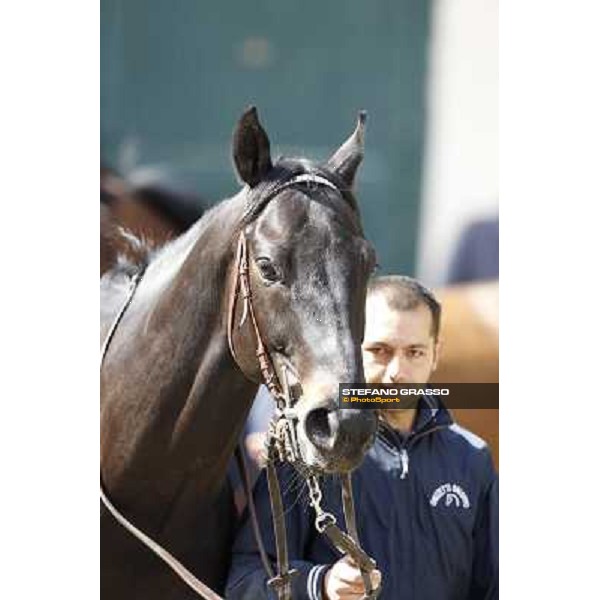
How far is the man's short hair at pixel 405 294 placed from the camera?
6.17 feet

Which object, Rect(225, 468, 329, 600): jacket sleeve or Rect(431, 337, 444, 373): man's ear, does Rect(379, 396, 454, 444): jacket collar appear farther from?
Rect(225, 468, 329, 600): jacket sleeve

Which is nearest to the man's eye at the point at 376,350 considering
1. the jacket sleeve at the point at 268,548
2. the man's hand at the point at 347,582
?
the jacket sleeve at the point at 268,548

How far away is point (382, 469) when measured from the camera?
6.07 ft

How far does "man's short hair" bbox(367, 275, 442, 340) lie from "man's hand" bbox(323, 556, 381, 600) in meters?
0.45

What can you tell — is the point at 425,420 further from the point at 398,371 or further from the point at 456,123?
the point at 456,123

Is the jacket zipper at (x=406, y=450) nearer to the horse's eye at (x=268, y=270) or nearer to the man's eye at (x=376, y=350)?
the man's eye at (x=376, y=350)

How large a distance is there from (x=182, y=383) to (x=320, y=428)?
0.29 m

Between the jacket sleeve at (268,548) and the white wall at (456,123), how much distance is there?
1.61 ft

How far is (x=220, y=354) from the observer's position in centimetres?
162

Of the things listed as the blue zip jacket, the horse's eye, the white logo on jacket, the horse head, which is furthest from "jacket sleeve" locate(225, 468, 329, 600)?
the horse's eye
